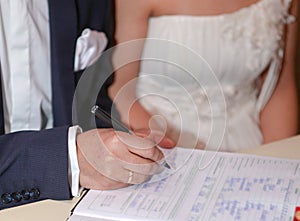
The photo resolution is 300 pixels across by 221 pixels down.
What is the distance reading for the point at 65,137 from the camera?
775 millimetres

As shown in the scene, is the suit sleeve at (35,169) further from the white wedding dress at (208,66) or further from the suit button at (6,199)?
the white wedding dress at (208,66)

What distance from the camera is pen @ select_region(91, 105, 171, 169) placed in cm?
77

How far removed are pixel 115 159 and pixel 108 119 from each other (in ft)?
0.18

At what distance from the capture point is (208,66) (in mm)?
1133

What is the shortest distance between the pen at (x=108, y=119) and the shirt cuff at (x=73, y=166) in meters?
0.04

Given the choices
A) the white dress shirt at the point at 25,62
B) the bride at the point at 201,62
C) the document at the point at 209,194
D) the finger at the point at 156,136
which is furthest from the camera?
the bride at the point at 201,62

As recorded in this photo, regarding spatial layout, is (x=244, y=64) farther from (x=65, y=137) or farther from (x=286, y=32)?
A: (x=65, y=137)

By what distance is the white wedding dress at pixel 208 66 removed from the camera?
1108 mm

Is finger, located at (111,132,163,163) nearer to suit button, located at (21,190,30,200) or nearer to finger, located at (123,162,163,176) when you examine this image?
finger, located at (123,162,163,176)

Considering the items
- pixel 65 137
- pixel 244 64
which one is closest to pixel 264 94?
pixel 244 64

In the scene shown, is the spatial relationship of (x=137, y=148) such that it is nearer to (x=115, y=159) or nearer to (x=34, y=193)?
(x=115, y=159)

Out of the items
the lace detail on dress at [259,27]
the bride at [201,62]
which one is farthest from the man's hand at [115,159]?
the lace detail on dress at [259,27]

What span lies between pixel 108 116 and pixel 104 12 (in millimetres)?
345

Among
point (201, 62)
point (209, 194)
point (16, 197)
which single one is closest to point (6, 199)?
point (16, 197)
